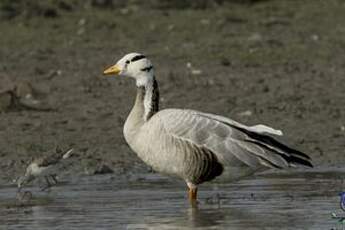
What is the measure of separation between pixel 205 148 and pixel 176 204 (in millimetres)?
493

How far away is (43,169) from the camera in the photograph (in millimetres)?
11102

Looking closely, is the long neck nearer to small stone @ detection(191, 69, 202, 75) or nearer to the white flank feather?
the white flank feather

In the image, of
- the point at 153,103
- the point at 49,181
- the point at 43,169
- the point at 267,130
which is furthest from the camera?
the point at 49,181

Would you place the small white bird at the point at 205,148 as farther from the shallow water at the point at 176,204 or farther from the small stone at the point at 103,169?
the small stone at the point at 103,169

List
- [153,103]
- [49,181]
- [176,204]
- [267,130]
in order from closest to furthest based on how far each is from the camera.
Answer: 1. [267,130]
2. [176,204]
3. [153,103]
4. [49,181]

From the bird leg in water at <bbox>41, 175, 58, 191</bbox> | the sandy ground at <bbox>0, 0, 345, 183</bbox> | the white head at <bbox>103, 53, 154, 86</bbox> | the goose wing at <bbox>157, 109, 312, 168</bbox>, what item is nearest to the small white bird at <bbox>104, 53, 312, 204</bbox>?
the goose wing at <bbox>157, 109, 312, 168</bbox>

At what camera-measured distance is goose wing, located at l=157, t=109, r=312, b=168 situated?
1025 cm

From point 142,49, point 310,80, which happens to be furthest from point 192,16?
point 310,80

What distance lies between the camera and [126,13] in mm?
21609

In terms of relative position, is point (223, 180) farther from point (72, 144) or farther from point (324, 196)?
point (72, 144)

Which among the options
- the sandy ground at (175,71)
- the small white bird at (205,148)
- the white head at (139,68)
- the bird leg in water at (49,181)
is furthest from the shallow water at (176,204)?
the white head at (139,68)

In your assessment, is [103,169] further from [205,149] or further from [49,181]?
[205,149]

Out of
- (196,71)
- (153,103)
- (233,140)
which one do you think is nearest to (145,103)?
(153,103)

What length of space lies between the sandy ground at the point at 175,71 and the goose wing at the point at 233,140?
0.89m
